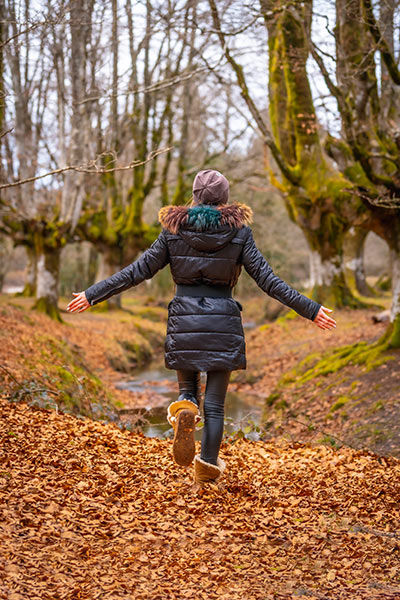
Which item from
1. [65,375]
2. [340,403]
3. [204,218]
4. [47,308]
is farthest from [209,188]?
[47,308]

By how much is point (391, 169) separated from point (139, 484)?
27.2 ft

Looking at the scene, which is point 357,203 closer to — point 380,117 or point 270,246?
point 380,117

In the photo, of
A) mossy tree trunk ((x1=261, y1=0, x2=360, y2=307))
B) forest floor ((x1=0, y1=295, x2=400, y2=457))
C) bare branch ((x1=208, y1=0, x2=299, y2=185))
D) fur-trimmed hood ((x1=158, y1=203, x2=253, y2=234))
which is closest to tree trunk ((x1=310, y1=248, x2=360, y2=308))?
mossy tree trunk ((x1=261, y1=0, x2=360, y2=307))

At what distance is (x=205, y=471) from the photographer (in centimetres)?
506

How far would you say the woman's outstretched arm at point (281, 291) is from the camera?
187 inches

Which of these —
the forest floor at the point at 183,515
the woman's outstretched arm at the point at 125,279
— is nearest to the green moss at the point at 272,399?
the forest floor at the point at 183,515

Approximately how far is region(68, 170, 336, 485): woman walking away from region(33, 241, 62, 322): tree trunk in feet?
45.5

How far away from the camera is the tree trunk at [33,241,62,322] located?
723 inches

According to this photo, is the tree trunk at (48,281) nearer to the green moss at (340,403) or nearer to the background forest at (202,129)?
the background forest at (202,129)

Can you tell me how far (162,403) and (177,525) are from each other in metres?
8.49

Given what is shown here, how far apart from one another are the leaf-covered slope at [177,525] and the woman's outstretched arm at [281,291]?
62.2 inches

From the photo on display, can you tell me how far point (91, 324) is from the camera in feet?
67.6

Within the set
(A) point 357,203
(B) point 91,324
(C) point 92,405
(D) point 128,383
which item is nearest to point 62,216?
(B) point 91,324

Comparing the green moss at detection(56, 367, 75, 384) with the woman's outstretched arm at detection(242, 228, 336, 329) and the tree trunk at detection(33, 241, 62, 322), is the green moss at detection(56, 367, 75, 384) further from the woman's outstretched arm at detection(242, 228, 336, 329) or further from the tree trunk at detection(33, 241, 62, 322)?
the tree trunk at detection(33, 241, 62, 322)
